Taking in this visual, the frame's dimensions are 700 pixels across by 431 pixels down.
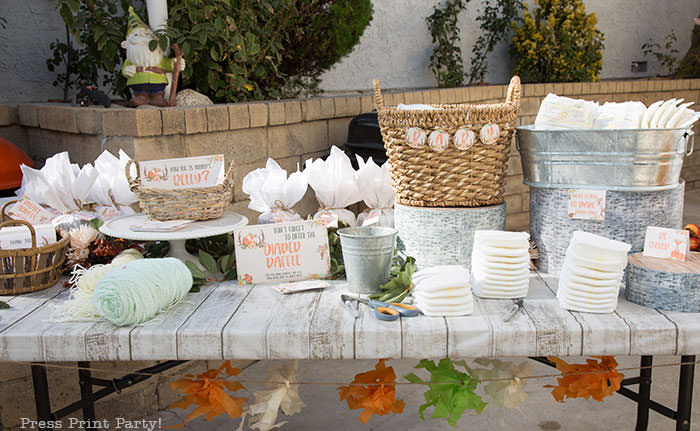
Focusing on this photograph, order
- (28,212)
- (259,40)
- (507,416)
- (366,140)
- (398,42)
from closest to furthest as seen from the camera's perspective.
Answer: (28,212) → (507,416) → (366,140) → (259,40) → (398,42)

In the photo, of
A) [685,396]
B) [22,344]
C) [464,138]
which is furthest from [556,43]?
[22,344]

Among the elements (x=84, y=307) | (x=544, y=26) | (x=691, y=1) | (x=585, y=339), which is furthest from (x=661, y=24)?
(x=84, y=307)

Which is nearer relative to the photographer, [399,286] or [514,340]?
[514,340]

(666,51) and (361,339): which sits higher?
(666,51)

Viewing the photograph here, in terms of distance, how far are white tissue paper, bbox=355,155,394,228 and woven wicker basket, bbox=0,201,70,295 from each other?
970 mm

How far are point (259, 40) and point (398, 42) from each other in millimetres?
2323

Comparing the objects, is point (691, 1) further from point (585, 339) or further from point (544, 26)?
point (585, 339)

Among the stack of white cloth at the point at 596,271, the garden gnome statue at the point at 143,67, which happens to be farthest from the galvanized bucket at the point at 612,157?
the garden gnome statue at the point at 143,67

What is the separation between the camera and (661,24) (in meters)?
8.27

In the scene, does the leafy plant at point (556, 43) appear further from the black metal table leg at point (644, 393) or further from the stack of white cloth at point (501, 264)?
the stack of white cloth at point (501, 264)

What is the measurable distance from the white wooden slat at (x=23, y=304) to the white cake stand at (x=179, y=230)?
0.74ft

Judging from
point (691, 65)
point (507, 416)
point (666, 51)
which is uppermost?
point (666, 51)

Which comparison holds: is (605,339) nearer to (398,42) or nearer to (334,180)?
(334,180)

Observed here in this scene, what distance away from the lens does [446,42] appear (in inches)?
228
